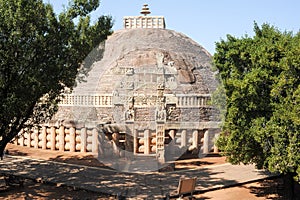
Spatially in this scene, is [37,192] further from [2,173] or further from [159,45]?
[159,45]

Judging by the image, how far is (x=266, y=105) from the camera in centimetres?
893

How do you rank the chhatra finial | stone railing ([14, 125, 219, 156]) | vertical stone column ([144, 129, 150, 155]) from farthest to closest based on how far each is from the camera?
1. the chhatra finial
2. stone railing ([14, 125, 219, 156])
3. vertical stone column ([144, 129, 150, 155])

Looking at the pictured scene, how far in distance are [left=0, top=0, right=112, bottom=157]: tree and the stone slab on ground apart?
110 inches

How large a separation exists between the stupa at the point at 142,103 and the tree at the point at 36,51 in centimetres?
110

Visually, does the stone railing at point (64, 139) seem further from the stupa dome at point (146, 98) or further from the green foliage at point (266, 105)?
the green foliage at point (266, 105)

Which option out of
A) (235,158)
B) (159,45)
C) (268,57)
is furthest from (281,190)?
(159,45)

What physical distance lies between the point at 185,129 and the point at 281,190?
259 inches

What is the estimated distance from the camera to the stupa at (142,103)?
1628 cm

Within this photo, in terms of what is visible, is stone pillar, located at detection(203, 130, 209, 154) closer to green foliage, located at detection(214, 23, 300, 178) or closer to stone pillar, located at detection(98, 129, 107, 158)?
stone pillar, located at detection(98, 129, 107, 158)

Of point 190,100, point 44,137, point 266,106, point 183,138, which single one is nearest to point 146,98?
point 190,100

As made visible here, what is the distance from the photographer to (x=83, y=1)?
1053 cm

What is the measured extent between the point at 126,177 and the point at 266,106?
6.23m

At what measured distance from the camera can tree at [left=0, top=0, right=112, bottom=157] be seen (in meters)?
8.80

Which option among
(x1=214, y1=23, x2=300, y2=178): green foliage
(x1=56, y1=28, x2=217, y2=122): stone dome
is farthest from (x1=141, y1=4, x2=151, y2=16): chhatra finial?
(x1=214, y1=23, x2=300, y2=178): green foliage
